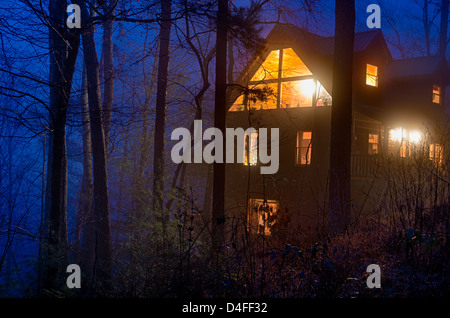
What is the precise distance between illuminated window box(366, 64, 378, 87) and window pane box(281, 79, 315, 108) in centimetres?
380

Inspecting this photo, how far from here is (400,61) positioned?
22438 mm

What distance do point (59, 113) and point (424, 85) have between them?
21316 mm

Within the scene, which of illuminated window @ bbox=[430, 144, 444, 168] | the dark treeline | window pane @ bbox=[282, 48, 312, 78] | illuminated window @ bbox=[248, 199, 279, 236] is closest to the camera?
the dark treeline

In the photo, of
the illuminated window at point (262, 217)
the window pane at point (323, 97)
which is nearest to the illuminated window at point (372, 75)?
the window pane at point (323, 97)

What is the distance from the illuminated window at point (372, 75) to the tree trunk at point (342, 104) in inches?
394

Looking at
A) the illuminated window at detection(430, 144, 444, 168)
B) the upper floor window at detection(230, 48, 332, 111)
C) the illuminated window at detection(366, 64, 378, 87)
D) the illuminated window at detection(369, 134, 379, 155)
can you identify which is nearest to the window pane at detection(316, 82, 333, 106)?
the upper floor window at detection(230, 48, 332, 111)

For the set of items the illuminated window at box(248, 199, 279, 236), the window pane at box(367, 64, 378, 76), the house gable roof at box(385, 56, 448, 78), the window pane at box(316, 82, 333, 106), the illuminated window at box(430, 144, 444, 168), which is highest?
the house gable roof at box(385, 56, 448, 78)

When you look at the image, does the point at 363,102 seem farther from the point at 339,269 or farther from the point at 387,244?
the point at 339,269

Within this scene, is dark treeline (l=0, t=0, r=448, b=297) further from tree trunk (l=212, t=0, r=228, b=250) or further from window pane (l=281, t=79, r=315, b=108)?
window pane (l=281, t=79, r=315, b=108)

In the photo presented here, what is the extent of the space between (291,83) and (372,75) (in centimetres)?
461

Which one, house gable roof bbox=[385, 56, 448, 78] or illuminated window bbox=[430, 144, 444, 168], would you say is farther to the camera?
house gable roof bbox=[385, 56, 448, 78]

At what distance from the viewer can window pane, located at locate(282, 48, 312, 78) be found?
17170 millimetres

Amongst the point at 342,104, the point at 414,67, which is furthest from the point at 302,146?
the point at 414,67
